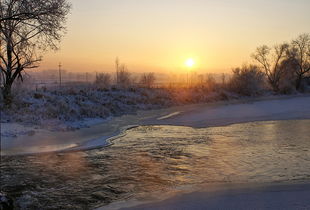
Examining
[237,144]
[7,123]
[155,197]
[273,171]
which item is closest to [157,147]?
[237,144]

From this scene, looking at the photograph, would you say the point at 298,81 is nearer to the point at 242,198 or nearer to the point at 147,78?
the point at 147,78

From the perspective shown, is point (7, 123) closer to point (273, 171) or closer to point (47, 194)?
point (47, 194)

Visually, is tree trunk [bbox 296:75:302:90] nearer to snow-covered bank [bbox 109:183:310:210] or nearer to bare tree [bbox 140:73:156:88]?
bare tree [bbox 140:73:156:88]

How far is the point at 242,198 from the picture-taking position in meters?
8.45

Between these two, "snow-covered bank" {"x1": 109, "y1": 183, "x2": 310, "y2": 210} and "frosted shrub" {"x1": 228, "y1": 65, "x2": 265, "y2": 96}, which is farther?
"frosted shrub" {"x1": 228, "y1": 65, "x2": 265, "y2": 96}

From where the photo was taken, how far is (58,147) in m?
15.8

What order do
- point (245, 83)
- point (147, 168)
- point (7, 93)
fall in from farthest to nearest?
point (245, 83)
point (7, 93)
point (147, 168)

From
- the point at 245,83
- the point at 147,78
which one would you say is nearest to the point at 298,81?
the point at 245,83

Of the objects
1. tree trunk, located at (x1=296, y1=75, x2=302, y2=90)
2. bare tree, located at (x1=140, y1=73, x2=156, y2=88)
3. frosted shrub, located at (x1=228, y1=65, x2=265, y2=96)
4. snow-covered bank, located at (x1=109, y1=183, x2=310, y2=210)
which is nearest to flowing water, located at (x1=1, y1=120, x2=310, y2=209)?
snow-covered bank, located at (x1=109, y1=183, x2=310, y2=210)

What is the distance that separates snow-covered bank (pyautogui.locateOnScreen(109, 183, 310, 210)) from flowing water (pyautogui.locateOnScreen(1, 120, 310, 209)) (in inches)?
26.2

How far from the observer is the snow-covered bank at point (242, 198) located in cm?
796

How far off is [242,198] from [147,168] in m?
4.15

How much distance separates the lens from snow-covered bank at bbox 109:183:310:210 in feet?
26.1

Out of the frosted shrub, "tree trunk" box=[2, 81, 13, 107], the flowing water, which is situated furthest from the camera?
the frosted shrub
